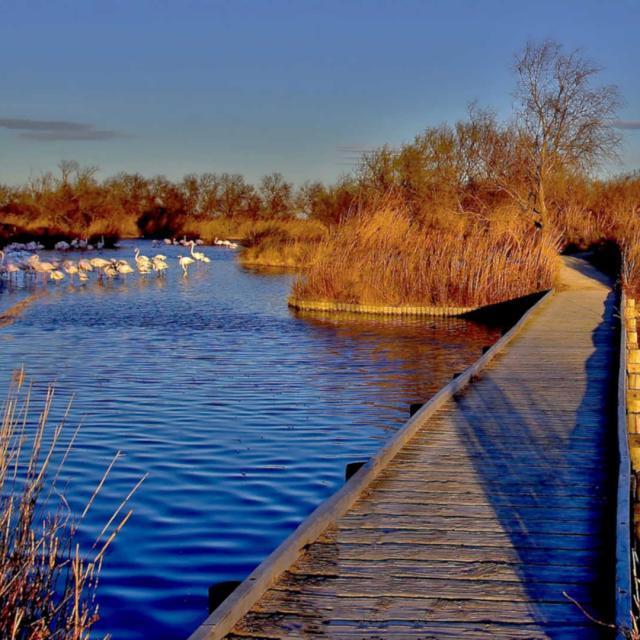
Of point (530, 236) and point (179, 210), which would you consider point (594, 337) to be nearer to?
point (530, 236)

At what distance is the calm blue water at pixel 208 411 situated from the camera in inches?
244

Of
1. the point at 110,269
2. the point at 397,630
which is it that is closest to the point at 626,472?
the point at 397,630

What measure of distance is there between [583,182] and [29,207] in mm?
33805

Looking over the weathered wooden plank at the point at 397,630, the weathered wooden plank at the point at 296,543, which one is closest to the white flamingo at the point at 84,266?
the weathered wooden plank at the point at 296,543

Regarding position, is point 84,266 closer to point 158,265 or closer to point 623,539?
point 158,265

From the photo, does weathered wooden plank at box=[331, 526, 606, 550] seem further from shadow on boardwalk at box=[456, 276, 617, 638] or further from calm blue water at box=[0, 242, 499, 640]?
calm blue water at box=[0, 242, 499, 640]

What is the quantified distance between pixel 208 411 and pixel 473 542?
6.31 m

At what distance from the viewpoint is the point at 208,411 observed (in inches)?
423

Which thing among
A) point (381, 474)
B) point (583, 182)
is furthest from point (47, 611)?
point (583, 182)

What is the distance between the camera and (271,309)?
21812mm

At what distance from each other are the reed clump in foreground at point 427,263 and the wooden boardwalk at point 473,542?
12916 mm

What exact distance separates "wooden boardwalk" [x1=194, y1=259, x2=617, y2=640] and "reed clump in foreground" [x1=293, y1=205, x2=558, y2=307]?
1292 centimetres

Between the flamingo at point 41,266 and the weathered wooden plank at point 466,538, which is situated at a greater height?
the weathered wooden plank at point 466,538

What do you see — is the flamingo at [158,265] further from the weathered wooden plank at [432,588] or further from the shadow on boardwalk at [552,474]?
the weathered wooden plank at [432,588]
